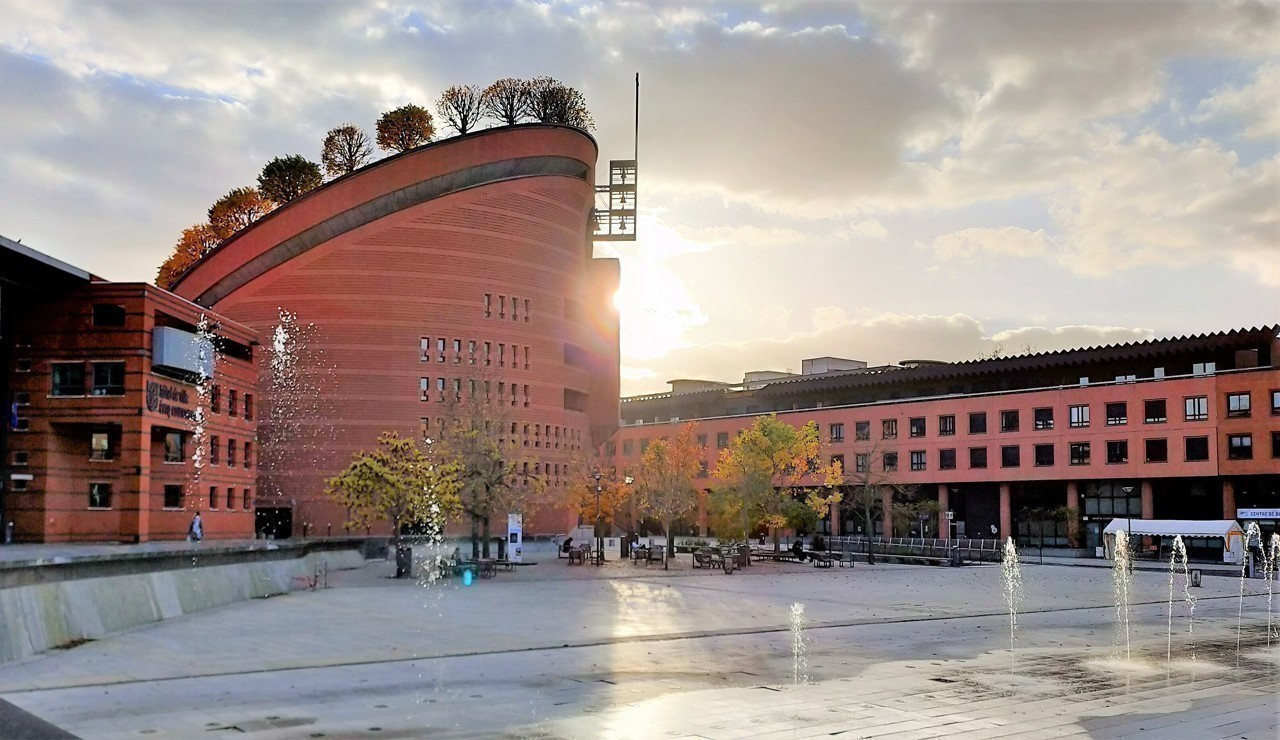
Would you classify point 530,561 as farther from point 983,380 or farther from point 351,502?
point 983,380

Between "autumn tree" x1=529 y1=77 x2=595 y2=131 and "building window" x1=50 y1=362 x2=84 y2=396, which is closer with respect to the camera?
"building window" x1=50 y1=362 x2=84 y2=396

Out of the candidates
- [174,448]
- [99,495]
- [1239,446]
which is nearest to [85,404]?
[99,495]

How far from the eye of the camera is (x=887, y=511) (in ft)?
287

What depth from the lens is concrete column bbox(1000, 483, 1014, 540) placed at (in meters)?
82.5

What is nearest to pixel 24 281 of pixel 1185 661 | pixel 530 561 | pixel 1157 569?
pixel 530 561

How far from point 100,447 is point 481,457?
1654 cm

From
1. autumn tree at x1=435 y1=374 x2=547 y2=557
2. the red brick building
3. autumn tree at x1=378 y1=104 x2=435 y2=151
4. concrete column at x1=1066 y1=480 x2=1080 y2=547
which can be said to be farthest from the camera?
autumn tree at x1=378 y1=104 x2=435 y2=151

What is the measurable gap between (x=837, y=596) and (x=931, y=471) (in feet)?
182

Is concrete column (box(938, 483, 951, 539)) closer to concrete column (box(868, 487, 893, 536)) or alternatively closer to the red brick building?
concrete column (box(868, 487, 893, 536))

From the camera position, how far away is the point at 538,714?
561 inches

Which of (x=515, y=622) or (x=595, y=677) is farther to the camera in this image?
(x=515, y=622)

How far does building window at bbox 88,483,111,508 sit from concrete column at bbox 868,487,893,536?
179 ft

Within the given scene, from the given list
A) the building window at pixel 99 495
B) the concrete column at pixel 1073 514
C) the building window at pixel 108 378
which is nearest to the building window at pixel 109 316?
the building window at pixel 108 378

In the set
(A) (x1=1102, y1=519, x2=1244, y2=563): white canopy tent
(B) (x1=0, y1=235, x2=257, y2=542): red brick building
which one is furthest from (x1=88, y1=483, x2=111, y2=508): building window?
(A) (x1=1102, y1=519, x2=1244, y2=563): white canopy tent
